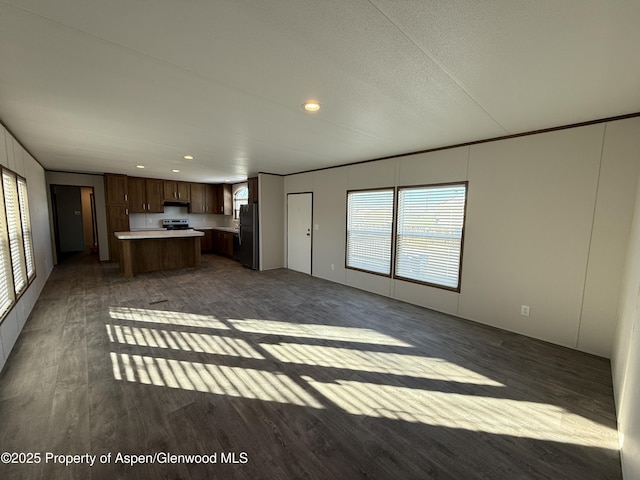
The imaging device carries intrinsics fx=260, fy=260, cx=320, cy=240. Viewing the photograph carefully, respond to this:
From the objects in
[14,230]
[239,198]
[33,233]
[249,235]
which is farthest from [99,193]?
[14,230]

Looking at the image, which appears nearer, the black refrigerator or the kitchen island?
the kitchen island

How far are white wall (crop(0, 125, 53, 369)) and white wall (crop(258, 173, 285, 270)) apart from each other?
390 cm

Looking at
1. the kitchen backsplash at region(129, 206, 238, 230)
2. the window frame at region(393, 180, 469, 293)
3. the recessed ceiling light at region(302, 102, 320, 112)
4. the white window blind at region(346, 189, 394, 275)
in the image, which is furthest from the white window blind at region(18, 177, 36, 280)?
the window frame at region(393, 180, 469, 293)

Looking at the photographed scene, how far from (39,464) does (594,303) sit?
186 inches

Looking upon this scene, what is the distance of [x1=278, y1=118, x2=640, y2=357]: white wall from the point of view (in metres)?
2.63

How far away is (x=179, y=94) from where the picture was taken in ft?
7.18

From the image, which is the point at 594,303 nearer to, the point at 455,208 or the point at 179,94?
the point at 455,208

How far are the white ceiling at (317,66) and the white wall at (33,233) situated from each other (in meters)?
0.37

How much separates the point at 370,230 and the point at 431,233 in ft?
3.81

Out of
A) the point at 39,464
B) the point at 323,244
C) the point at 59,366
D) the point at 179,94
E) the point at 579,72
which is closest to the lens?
the point at 39,464

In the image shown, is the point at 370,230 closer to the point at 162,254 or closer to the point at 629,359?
the point at 629,359

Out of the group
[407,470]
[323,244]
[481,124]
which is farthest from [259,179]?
→ [407,470]

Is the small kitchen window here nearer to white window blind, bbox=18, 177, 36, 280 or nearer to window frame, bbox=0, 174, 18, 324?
white window blind, bbox=18, 177, 36, 280

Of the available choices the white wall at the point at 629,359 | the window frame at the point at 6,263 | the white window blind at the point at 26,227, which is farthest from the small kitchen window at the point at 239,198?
the white wall at the point at 629,359
